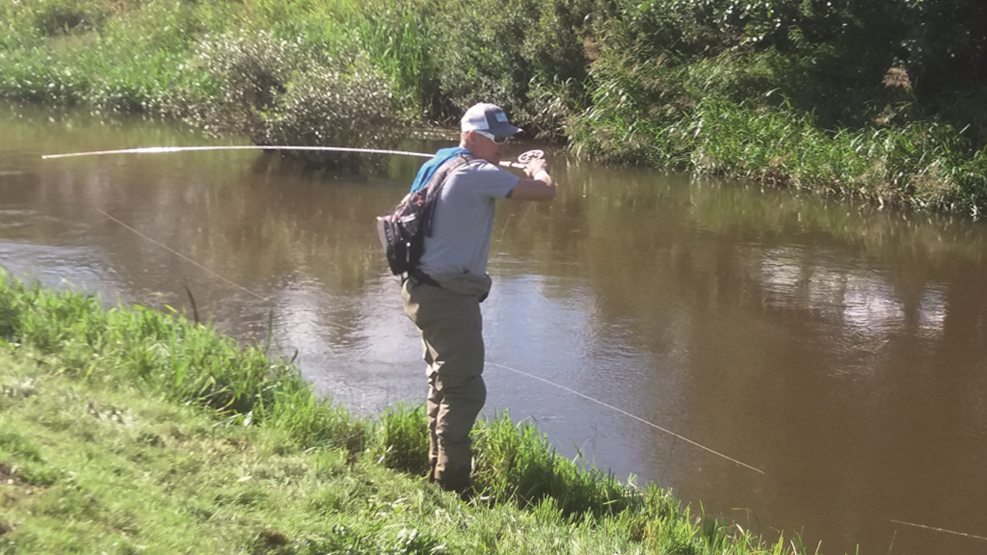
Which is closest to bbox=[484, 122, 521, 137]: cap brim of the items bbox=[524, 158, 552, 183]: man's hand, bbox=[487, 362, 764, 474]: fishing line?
bbox=[524, 158, 552, 183]: man's hand

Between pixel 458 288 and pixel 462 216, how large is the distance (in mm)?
329

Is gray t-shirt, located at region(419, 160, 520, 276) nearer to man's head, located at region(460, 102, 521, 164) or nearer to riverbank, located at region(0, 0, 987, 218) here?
man's head, located at region(460, 102, 521, 164)

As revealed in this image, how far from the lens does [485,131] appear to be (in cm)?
480

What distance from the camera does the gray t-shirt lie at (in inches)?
183

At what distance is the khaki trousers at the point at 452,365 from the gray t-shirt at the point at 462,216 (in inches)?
5.4

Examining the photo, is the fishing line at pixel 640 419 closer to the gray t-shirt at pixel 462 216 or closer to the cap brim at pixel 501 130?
the gray t-shirt at pixel 462 216

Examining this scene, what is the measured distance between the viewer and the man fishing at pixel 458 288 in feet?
15.3

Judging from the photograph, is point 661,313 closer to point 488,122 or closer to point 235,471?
point 488,122

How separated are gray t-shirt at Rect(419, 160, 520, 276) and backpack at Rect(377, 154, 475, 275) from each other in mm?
Result: 29

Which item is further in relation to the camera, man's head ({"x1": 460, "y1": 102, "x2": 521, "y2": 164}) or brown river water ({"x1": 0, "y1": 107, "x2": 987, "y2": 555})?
brown river water ({"x1": 0, "y1": 107, "x2": 987, "y2": 555})

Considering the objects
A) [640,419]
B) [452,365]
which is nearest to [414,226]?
[452,365]

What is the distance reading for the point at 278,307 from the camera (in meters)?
7.76

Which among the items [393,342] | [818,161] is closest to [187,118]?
[818,161]

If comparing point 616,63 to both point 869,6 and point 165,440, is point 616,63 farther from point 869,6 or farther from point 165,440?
point 165,440
